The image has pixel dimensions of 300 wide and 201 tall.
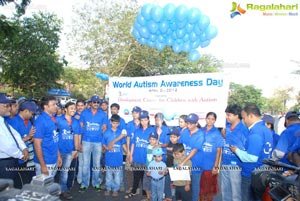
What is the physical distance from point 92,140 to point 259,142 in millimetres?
3383

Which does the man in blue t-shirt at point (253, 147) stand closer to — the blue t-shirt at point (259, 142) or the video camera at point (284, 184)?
the blue t-shirt at point (259, 142)

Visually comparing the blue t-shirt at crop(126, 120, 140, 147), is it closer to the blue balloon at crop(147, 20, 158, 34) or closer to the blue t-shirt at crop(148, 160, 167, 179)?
the blue t-shirt at crop(148, 160, 167, 179)

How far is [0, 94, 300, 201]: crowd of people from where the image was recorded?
12.5ft

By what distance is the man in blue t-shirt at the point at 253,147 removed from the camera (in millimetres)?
3645

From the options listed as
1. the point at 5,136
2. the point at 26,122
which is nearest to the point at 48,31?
the point at 26,122

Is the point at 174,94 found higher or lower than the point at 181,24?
lower

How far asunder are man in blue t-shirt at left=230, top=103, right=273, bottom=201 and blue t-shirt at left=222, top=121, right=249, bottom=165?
0.22 m

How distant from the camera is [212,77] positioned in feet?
20.2

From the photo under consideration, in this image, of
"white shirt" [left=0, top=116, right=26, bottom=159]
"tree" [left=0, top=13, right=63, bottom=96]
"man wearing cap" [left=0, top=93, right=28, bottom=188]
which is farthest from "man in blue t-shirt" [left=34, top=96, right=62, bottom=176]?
"tree" [left=0, top=13, right=63, bottom=96]

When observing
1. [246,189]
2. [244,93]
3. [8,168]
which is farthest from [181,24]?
[244,93]

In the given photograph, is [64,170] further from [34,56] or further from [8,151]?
[34,56]

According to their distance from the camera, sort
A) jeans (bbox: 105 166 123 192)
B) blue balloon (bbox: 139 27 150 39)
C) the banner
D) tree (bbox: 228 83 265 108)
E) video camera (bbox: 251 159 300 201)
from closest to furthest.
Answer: video camera (bbox: 251 159 300 201) → jeans (bbox: 105 166 123 192) → the banner → blue balloon (bbox: 139 27 150 39) → tree (bbox: 228 83 265 108)

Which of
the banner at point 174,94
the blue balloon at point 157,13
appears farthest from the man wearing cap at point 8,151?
the blue balloon at point 157,13

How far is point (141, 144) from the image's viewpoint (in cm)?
536
